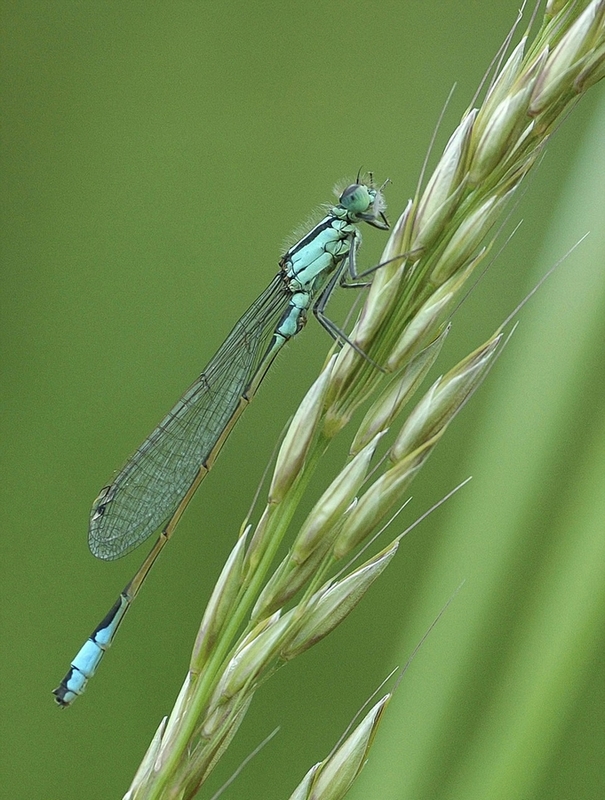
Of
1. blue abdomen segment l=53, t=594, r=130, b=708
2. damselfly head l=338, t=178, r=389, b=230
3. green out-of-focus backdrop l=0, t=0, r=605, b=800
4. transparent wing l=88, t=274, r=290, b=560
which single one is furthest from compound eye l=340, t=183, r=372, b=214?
blue abdomen segment l=53, t=594, r=130, b=708

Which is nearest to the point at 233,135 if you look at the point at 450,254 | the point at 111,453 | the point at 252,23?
the point at 252,23

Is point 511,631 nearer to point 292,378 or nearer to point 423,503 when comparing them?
point 423,503

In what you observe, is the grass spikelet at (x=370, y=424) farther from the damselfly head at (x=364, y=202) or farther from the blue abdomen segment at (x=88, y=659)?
the damselfly head at (x=364, y=202)

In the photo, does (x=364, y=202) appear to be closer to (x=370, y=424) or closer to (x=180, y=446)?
(x=180, y=446)

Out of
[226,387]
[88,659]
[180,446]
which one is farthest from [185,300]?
[88,659]

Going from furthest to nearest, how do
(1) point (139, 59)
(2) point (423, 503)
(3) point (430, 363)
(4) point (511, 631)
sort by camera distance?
(1) point (139, 59) → (2) point (423, 503) → (4) point (511, 631) → (3) point (430, 363)

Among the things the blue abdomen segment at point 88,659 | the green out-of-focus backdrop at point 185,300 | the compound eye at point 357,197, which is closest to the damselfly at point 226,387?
the compound eye at point 357,197

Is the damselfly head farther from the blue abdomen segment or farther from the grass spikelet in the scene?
the blue abdomen segment
